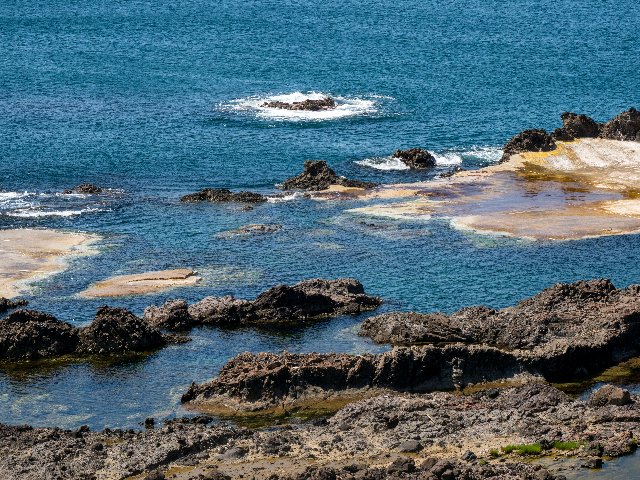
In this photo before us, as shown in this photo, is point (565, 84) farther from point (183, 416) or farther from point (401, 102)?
point (183, 416)

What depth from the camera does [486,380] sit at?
65875mm

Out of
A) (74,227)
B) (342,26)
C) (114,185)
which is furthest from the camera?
(342,26)

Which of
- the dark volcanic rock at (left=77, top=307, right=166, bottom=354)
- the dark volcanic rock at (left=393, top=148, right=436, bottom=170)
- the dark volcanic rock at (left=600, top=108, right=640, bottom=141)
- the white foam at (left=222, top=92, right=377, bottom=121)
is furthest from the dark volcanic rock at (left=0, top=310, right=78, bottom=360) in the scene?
the dark volcanic rock at (left=600, top=108, right=640, bottom=141)

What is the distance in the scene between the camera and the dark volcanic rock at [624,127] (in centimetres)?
12012

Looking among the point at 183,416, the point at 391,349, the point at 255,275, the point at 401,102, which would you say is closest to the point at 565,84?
the point at 401,102

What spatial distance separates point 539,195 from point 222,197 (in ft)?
82.2

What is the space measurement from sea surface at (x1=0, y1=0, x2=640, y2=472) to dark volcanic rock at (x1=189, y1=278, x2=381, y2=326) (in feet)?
4.18

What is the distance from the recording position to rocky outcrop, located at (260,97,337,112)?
136625 millimetres

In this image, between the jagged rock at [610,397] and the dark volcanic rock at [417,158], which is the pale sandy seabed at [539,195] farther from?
the jagged rock at [610,397]

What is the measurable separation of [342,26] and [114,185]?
79.0 metres

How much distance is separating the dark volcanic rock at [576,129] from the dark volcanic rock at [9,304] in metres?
57.9

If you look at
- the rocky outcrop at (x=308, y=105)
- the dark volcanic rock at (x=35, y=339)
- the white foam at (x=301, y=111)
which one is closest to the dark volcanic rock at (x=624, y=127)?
the white foam at (x=301, y=111)

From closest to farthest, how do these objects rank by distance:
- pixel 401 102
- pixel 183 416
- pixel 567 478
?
pixel 567 478 → pixel 183 416 → pixel 401 102

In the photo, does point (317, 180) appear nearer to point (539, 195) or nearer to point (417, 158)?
point (417, 158)
